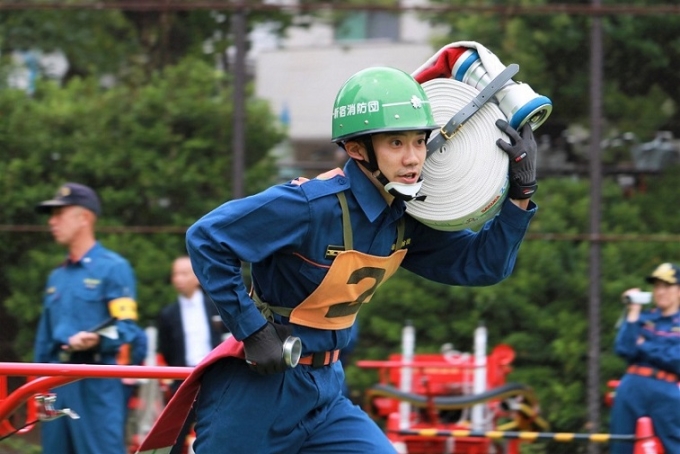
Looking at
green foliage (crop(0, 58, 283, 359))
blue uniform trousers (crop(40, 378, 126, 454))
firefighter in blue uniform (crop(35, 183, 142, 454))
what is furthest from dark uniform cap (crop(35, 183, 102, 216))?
green foliage (crop(0, 58, 283, 359))

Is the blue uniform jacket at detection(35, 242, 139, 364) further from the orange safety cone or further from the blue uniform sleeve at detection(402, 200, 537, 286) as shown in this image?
the orange safety cone

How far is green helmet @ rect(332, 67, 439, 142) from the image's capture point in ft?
12.3

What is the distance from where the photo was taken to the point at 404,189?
149 inches

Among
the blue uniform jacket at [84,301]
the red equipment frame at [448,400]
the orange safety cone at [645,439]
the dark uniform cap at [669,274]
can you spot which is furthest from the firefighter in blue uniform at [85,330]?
the dark uniform cap at [669,274]

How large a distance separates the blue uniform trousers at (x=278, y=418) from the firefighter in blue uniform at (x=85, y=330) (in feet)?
7.30

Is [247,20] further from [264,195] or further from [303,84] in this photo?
[264,195]

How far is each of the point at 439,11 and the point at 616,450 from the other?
9.83 ft

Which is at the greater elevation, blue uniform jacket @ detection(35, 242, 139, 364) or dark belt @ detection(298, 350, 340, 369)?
blue uniform jacket @ detection(35, 242, 139, 364)

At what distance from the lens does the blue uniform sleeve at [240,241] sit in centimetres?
368

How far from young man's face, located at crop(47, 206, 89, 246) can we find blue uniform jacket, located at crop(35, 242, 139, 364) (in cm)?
14

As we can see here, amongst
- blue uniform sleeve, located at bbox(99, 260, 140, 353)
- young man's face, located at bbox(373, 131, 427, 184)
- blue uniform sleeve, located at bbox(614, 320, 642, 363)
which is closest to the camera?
young man's face, located at bbox(373, 131, 427, 184)

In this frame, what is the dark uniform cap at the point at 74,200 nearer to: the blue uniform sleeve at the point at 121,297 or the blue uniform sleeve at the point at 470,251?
the blue uniform sleeve at the point at 121,297

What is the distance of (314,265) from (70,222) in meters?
2.92

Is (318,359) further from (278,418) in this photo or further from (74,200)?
(74,200)
